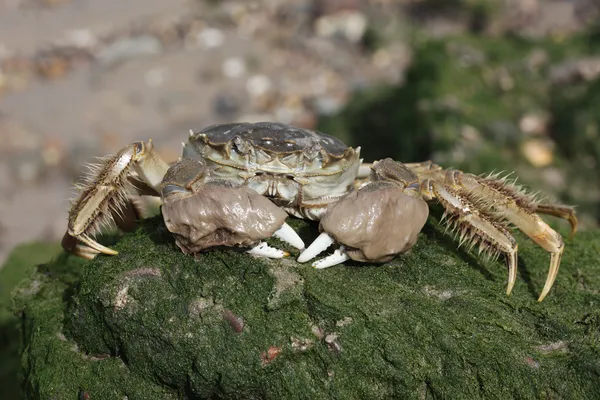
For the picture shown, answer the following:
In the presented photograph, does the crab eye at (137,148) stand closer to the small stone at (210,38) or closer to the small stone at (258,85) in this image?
the small stone at (258,85)

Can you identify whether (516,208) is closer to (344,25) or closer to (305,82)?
(305,82)

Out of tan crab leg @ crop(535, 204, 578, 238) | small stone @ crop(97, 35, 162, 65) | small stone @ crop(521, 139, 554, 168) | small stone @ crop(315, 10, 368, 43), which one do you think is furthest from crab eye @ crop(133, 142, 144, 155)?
small stone @ crop(315, 10, 368, 43)

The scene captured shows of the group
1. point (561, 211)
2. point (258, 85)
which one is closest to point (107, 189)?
point (561, 211)

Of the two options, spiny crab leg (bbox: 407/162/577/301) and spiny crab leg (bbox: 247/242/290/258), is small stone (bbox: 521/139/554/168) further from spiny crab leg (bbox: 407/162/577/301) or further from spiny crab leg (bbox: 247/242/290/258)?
spiny crab leg (bbox: 247/242/290/258)

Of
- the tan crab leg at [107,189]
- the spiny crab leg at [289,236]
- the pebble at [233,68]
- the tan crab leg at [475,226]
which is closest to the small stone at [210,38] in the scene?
the pebble at [233,68]

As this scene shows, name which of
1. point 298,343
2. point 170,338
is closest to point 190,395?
point 170,338

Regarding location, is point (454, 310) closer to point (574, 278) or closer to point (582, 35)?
point (574, 278)
